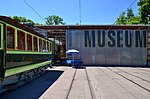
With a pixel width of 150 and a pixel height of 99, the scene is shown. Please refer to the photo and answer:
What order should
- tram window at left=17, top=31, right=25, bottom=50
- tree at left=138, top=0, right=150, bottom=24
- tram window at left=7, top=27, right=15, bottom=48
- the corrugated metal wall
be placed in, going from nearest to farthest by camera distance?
tram window at left=7, top=27, right=15, bottom=48 < tram window at left=17, top=31, right=25, bottom=50 < the corrugated metal wall < tree at left=138, top=0, right=150, bottom=24

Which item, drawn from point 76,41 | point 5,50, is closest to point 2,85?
point 5,50

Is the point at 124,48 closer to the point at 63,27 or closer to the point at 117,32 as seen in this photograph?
the point at 117,32

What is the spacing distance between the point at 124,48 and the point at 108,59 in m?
2.29

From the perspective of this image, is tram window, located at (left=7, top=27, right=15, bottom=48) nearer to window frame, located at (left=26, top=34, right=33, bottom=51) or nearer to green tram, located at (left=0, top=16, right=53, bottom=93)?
green tram, located at (left=0, top=16, right=53, bottom=93)

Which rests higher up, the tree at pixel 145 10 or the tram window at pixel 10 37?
the tree at pixel 145 10

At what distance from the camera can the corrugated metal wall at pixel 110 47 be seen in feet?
91.5

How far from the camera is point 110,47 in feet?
91.8

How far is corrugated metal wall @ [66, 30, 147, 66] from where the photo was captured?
27.9m

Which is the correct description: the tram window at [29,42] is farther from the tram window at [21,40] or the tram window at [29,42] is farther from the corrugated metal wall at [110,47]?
the corrugated metal wall at [110,47]

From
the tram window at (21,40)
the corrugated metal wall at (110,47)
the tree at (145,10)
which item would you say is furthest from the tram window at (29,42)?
the tree at (145,10)

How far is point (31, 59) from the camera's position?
1116 cm

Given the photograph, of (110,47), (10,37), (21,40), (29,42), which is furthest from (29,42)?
(110,47)

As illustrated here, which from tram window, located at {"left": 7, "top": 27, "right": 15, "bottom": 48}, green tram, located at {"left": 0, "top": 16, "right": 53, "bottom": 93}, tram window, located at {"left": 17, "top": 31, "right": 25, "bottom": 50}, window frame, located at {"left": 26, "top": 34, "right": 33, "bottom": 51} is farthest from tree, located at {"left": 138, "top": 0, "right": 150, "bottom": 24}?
tram window, located at {"left": 7, "top": 27, "right": 15, "bottom": 48}

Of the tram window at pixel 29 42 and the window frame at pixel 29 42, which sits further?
the tram window at pixel 29 42
